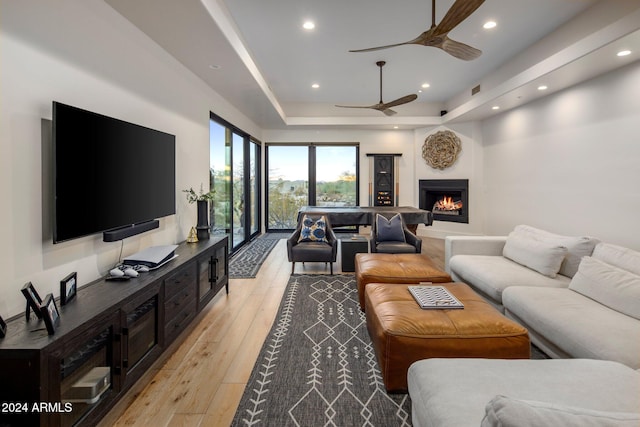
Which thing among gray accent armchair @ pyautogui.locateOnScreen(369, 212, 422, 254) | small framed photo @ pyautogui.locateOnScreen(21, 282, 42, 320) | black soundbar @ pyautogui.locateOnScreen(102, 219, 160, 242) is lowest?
gray accent armchair @ pyautogui.locateOnScreen(369, 212, 422, 254)

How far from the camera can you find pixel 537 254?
2.99 meters

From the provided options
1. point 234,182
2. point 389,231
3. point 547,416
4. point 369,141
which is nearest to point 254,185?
point 234,182

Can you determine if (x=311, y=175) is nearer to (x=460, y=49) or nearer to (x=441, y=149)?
(x=441, y=149)

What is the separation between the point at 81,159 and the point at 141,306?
972 mm

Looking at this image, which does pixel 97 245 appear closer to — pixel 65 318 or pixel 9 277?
pixel 9 277

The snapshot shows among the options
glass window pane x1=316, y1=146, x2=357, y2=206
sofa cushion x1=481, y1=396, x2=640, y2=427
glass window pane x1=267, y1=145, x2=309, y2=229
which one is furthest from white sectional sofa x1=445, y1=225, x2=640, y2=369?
glass window pane x1=267, y1=145, x2=309, y2=229

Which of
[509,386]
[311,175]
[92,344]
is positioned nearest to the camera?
[509,386]

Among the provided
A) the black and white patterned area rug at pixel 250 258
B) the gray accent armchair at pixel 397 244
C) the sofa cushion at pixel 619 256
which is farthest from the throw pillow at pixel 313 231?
the sofa cushion at pixel 619 256

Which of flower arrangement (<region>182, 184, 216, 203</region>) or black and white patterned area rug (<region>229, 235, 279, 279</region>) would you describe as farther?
black and white patterned area rug (<region>229, 235, 279, 279</region>)

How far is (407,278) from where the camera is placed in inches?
117

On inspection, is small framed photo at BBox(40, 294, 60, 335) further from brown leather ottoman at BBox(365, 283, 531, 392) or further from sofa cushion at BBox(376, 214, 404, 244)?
sofa cushion at BBox(376, 214, 404, 244)

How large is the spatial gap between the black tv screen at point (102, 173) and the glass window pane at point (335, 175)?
5245 mm

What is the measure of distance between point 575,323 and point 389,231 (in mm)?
2735

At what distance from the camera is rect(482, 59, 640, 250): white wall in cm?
337
